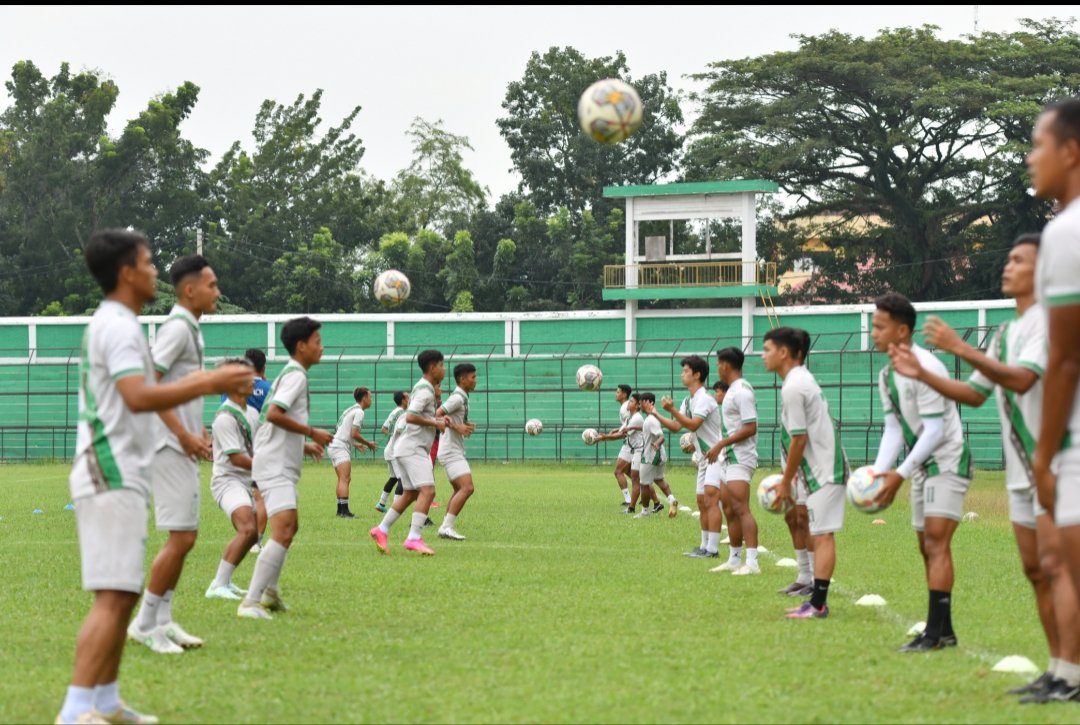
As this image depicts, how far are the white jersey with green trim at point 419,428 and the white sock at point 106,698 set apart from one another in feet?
30.2

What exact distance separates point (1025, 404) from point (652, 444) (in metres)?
13.8

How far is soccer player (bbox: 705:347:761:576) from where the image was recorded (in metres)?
13.5

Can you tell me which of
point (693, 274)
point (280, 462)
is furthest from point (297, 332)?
point (693, 274)

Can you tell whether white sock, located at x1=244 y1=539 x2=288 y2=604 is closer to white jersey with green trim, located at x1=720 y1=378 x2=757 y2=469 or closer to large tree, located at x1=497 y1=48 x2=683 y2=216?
white jersey with green trim, located at x1=720 y1=378 x2=757 y2=469

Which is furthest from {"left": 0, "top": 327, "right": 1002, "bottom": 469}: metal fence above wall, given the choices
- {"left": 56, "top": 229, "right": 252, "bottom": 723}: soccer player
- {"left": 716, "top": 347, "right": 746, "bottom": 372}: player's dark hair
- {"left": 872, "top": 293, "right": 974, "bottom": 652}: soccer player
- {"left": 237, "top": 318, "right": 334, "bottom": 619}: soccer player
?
{"left": 56, "top": 229, "right": 252, "bottom": 723}: soccer player

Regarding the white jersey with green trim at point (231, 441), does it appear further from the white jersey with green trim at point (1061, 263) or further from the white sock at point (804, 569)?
the white jersey with green trim at point (1061, 263)

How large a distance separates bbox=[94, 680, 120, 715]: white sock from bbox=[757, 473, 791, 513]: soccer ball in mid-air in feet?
17.2

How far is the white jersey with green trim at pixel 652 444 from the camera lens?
2062 centimetres

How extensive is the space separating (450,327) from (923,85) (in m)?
18.3

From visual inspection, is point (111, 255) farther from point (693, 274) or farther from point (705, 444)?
point (693, 274)

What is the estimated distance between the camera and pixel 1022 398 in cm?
695

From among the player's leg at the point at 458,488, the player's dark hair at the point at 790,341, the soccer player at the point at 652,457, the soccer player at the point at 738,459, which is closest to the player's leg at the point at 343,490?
the soccer player at the point at 652,457

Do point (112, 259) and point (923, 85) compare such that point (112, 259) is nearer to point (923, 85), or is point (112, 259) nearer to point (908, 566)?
point (908, 566)

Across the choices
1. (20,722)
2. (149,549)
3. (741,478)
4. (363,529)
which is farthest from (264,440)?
(363,529)
